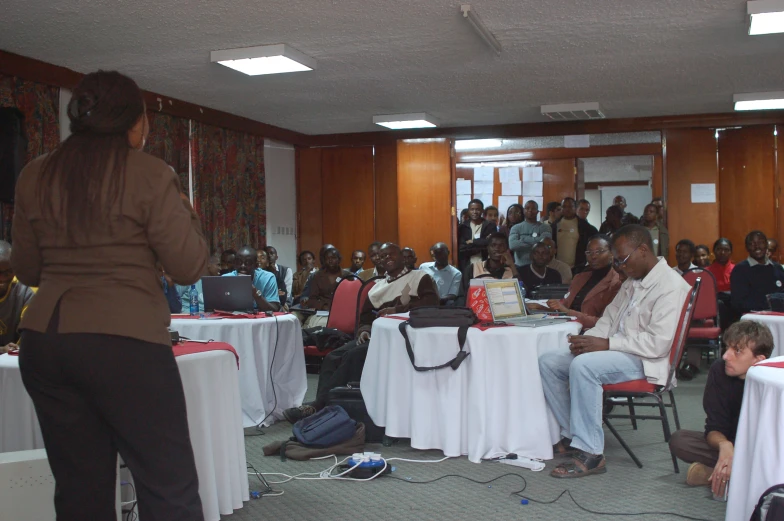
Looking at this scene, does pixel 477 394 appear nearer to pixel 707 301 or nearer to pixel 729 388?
pixel 729 388

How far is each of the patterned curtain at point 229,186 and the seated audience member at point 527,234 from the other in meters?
3.49

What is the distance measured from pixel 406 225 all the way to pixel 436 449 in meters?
6.57

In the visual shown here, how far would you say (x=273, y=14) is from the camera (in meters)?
5.37

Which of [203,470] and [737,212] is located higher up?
[737,212]

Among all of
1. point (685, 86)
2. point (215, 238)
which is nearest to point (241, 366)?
point (215, 238)

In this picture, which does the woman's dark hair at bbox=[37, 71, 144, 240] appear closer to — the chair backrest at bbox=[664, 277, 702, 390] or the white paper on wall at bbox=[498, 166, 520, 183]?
the chair backrest at bbox=[664, 277, 702, 390]

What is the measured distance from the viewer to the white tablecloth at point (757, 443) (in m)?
2.43

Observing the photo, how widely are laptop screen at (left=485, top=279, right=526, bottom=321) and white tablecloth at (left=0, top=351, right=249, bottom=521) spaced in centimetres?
171

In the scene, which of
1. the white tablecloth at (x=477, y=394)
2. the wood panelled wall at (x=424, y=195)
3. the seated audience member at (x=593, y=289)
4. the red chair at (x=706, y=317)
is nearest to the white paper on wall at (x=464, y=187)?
the wood panelled wall at (x=424, y=195)

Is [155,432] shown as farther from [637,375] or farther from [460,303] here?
[460,303]

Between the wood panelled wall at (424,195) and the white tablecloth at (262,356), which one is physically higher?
the wood panelled wall at (424,195)

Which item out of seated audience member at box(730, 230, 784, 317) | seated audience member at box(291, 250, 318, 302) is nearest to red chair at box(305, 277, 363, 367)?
seated audience member at box(291, 250, 318, 302)

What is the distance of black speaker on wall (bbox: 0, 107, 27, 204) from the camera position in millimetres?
6055

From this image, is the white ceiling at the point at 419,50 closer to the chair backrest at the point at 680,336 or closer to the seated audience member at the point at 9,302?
the seated audience member at the point at 9,302
